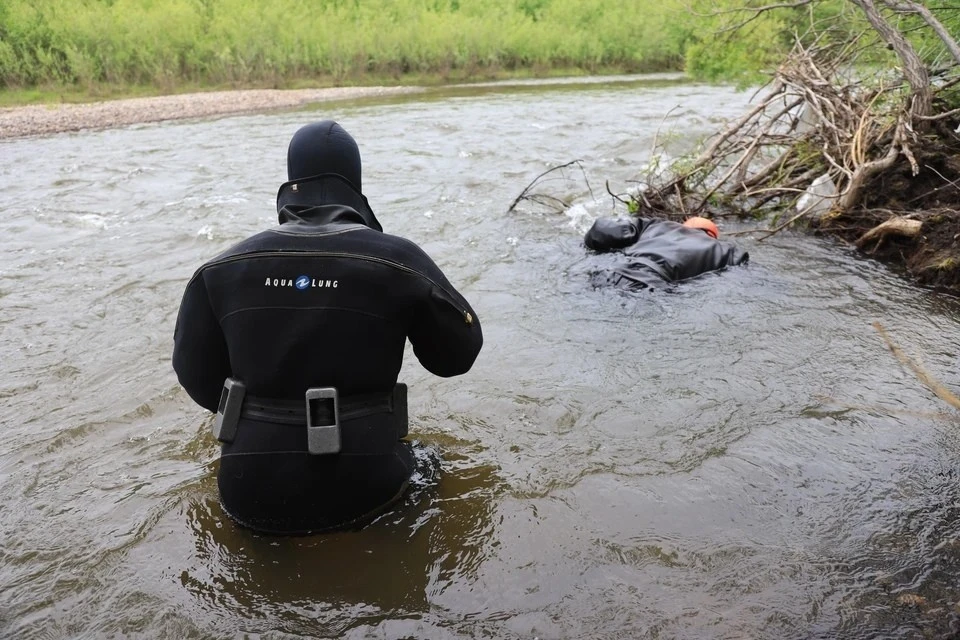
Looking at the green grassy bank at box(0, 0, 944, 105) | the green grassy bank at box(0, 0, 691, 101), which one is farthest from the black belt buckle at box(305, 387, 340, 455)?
the green grassy bank at box(0, 0, 944, 105)

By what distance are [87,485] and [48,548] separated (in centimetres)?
54

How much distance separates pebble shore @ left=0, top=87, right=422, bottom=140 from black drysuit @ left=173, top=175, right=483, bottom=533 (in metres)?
20.1

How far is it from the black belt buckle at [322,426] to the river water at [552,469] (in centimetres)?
55

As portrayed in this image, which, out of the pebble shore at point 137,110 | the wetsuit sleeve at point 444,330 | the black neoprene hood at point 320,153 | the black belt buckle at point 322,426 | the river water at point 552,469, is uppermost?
the black neoprene hood at point 320,153

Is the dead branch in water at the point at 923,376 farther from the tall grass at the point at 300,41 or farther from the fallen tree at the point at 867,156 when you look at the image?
the tall grass at the point at 300,41

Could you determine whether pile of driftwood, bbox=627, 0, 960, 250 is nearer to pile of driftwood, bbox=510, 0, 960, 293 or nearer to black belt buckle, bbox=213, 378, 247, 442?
pile of driftwood, bbox=510, 0, 960, 293

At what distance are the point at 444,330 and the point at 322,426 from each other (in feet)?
1.85

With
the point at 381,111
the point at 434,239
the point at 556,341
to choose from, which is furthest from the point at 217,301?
the point at 381,111

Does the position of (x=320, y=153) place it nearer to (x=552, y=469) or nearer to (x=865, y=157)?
(x=552, y=469)

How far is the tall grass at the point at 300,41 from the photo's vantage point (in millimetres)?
31922

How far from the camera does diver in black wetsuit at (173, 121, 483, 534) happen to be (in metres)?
2.34

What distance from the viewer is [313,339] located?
2.34 meters

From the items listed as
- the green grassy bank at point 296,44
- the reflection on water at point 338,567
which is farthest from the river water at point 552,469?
the green grassy bank at point 296,44

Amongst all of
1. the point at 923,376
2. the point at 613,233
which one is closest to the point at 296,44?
the point at 613,233
